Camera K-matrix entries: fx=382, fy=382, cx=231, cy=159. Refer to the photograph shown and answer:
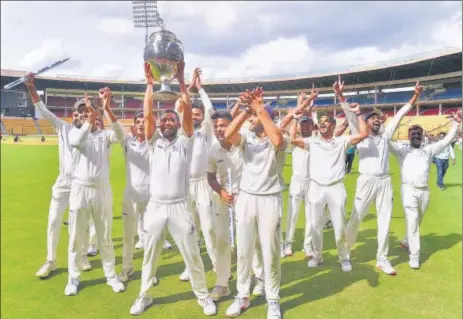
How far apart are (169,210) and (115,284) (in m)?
1.30

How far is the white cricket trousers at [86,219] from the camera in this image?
4.12m

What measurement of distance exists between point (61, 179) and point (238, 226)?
2.44m

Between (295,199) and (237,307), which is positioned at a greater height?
(295,199)

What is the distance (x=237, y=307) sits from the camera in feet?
12.3

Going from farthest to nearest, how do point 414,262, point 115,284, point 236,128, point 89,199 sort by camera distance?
point 414,262
point 115,284
point 89,199
point 236,128

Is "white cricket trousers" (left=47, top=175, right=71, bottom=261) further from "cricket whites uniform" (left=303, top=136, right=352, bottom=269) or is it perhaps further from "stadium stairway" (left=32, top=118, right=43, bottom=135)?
"stadium stairway" (left=32, top=118, right=43, bottom=135)

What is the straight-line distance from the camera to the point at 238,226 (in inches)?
146

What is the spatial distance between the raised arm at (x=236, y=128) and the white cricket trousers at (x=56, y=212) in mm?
2302

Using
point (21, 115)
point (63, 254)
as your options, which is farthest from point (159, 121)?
point (21, 115)

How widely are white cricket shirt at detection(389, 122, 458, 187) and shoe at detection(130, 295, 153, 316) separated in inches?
149

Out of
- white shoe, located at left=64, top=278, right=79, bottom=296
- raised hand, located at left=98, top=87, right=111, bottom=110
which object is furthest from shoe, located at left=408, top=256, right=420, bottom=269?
raised hand, located at left=98, top=87, right=111, bottom=110

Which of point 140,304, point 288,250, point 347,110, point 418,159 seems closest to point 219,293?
point 140,304

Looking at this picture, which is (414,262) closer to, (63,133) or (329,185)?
(329,185)

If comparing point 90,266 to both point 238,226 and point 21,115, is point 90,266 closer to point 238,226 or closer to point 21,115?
point 238,226
